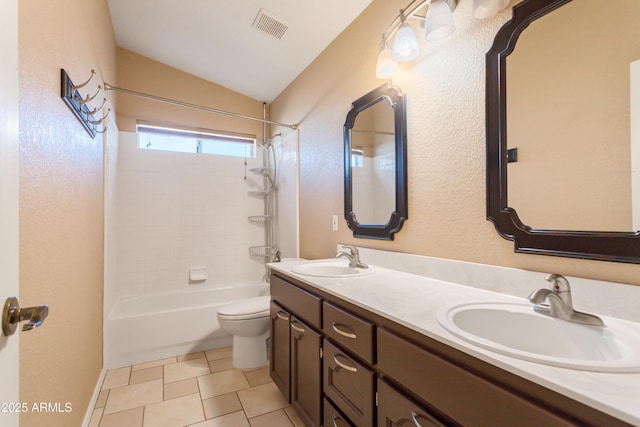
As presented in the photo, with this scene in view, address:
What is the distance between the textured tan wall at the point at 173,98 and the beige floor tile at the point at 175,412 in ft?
8.05

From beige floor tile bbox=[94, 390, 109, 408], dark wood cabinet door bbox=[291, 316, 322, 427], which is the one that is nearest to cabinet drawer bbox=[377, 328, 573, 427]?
dark wood cabinet door bbox=[291, 316, 322, 427]

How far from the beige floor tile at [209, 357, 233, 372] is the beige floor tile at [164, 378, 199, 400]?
0.18 metres

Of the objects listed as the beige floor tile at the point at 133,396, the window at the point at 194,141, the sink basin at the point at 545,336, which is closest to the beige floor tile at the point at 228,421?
the beige floor tile at the point at 133,396

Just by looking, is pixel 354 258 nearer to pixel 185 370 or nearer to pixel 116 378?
pixel 185 370

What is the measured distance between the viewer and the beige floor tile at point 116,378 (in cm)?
192

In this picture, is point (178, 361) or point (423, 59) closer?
point (423, 59)

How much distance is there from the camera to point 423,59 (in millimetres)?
1425

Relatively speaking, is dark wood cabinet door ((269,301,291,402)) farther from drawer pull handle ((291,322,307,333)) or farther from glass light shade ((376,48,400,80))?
glass light shade ((376,48,400,80))

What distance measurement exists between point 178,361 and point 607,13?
3.05 metres

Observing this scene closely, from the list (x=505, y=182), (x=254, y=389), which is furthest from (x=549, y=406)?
(x=254, y=389)

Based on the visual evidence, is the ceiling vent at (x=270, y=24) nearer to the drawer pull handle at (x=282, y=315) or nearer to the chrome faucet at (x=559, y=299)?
the drawer pull handle at (x=282, y=315)

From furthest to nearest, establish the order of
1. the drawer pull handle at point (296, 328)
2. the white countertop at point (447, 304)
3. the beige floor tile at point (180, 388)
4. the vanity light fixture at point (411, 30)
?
the beige floor tile at point (180, 388) < the drawer pull handle at point (296, 328) < the vanity light fixture at point (411, 30) < the white countertop at point (447, 304)

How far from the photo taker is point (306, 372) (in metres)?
1.37

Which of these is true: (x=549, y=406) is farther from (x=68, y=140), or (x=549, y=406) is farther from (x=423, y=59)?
(x=68, y=140)
